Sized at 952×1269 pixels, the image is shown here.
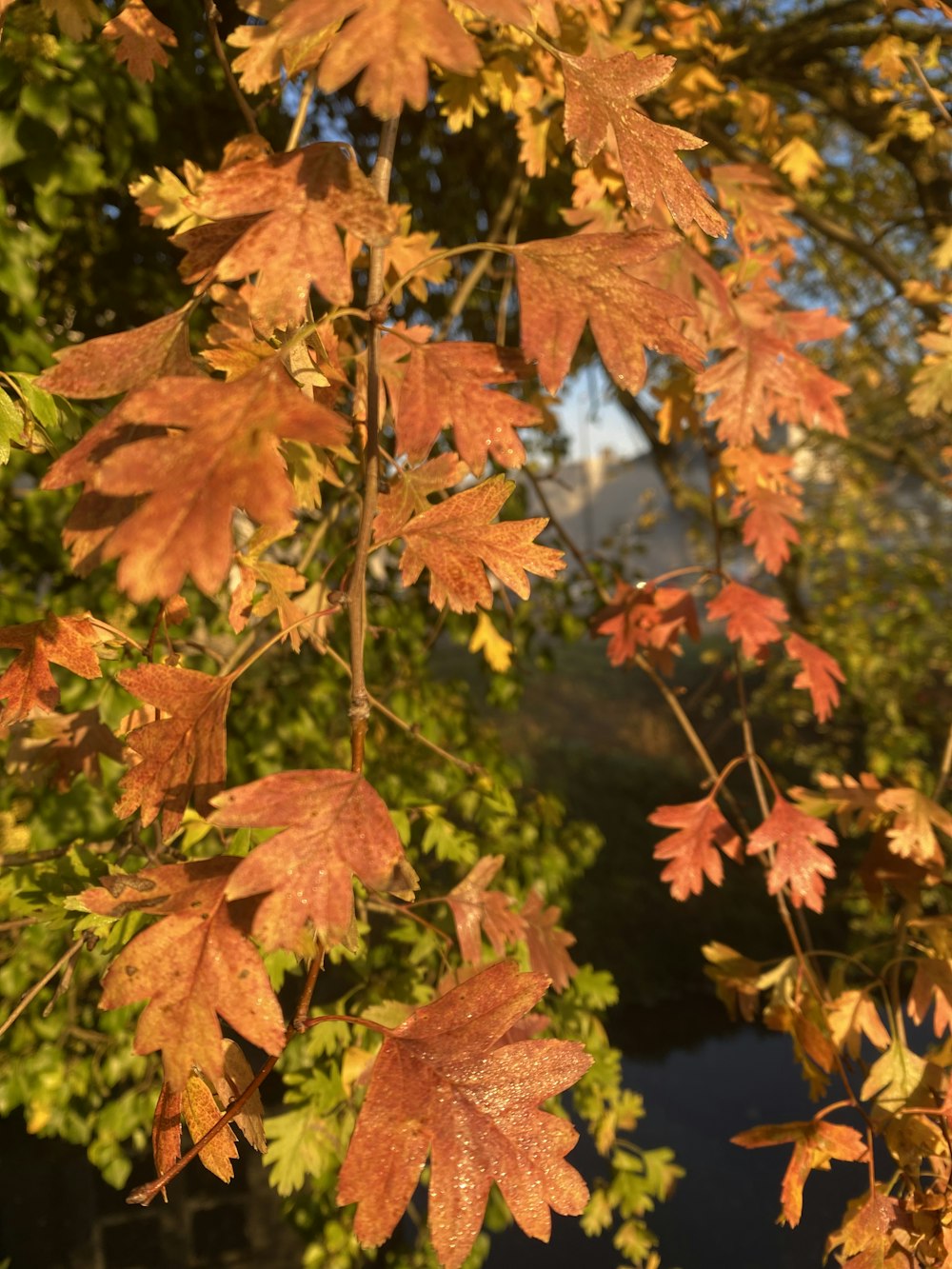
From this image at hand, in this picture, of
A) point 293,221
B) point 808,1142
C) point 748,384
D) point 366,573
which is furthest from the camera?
point 748,384

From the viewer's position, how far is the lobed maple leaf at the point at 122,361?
68cm

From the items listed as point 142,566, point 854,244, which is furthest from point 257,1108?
point 854,244

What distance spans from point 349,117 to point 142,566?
332 cm

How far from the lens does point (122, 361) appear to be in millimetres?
691

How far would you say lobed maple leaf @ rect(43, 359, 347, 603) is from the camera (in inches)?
19.8

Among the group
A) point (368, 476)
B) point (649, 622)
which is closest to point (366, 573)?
point (368, 476)

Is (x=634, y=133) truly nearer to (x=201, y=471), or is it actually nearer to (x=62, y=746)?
(x=201, y=471)

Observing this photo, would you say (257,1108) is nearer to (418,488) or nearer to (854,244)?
(418,488)

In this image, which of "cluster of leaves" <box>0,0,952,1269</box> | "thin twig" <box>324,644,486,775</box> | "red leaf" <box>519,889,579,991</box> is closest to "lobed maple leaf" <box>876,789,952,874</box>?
"cluster of leaves" <box>0,0,952,1269</box>

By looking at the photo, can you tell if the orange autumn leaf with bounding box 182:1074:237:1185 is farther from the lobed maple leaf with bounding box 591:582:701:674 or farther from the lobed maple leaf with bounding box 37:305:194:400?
the lobed maple leaf with bounding box 591:582:701:674

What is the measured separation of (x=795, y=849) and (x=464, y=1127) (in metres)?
0.98

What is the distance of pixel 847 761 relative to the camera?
6.49 metres

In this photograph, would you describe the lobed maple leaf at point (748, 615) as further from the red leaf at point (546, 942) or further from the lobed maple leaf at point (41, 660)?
the lobed maple leaf at point (41, 660)

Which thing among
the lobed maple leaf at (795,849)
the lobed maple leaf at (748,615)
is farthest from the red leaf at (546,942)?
the lobed maple leaf at (748,615)
